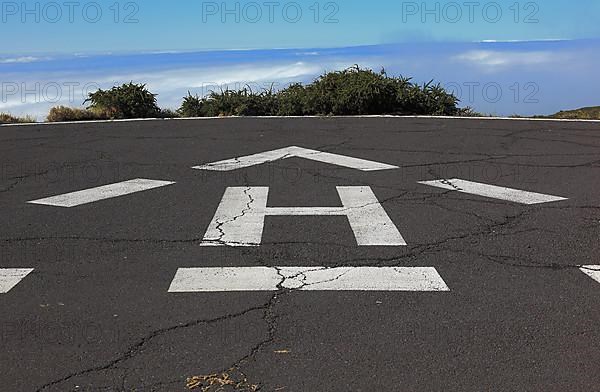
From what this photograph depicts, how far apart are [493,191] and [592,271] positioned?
3.58 m

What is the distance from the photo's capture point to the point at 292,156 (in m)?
13.1

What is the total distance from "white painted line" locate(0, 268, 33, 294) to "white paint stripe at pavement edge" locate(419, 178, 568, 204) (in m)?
5.60

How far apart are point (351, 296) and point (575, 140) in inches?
406

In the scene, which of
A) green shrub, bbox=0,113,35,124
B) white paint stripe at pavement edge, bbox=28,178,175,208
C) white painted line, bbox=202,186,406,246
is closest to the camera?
white painted line, bbox=202,186,406,246

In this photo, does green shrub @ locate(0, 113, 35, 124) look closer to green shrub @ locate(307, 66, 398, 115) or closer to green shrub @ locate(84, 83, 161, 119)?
green shrub @ locate(84, 83, 161, 119)

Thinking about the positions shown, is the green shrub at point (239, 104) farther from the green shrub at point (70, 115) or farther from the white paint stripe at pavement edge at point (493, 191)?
the white paint stripe at pavement edge at point (493, 191)

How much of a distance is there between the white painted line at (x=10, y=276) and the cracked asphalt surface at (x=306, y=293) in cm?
14

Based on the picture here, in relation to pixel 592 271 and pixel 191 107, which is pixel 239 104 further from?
pixel 592 271

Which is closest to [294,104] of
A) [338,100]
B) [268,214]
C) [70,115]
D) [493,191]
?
[338,100]

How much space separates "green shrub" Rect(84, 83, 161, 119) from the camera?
21812 mm

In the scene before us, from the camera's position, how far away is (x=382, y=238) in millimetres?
7590

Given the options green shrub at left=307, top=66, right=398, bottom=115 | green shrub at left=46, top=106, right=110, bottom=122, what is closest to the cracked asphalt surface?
green shrub at left=46, top=106, right=110, bottom=122

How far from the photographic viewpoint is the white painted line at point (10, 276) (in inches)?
242

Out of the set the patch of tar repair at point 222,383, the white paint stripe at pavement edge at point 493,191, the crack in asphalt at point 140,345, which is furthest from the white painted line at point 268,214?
the patch of tar repair at point 222,383
